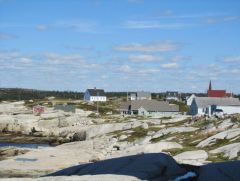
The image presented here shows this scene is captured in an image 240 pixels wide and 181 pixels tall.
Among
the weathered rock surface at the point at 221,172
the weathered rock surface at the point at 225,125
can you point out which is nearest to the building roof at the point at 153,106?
the weathered rock surface at the point at 225,125

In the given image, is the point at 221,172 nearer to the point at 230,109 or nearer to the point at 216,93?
the point at 230,109

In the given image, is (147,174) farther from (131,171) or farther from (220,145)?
(220,145)

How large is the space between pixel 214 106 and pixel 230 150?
83781 mm

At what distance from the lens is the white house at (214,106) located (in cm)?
13375

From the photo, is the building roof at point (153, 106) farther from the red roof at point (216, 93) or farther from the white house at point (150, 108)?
the red roof at point (216, 93)

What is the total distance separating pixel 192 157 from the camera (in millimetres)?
53000

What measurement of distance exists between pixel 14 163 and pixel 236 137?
26456 mm

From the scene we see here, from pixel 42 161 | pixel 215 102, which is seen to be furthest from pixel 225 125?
pixel 215 102

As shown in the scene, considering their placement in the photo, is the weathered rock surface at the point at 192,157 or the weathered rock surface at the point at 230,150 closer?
the weathered rock surface at the point at 230,150

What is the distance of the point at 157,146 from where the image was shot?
207 ft

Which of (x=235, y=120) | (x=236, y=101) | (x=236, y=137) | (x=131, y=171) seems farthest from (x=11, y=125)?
(x=131, y=171)

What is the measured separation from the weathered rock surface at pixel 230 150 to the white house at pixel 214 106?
77097 millimetres

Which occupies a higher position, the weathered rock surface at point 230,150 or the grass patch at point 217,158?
the weathered rock surface at point 230,150

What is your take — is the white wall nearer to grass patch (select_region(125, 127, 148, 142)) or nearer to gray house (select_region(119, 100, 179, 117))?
gray house (select_region(119, 100, 179, 117))
